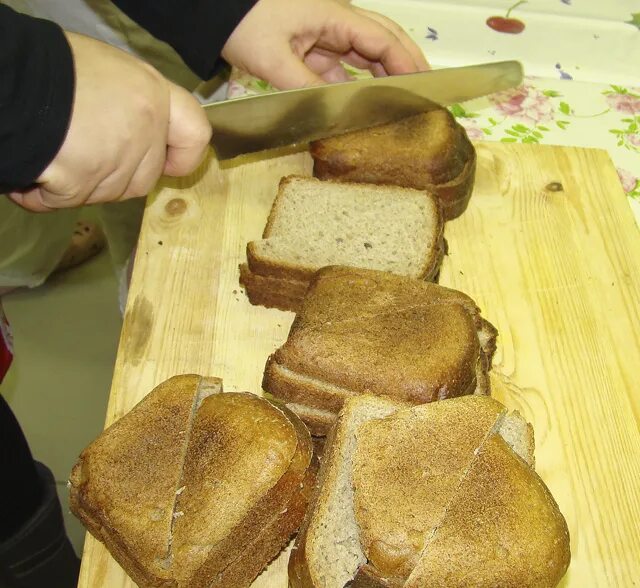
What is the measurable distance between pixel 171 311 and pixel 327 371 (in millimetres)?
612

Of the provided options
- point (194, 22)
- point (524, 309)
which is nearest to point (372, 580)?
point (524, 309)

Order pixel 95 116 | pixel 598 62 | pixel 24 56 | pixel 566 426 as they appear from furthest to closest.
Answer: pixel 598 62 < pixel 566 426 < pixel 95 116 < pixel 24 56

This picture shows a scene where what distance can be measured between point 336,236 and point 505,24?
5.74 ft

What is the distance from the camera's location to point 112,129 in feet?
5.67

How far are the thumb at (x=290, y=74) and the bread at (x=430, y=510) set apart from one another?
4.15ft

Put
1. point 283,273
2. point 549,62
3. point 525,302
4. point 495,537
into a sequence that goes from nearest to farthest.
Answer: point 495,537 < point 283,273 < point 525,302 < point 549,62

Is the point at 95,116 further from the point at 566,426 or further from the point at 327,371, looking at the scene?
the point at 566,426

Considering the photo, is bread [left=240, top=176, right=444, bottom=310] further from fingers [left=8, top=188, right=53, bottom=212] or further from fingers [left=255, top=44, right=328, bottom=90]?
fingers [left=8, top=188, right=53, bottom=212]

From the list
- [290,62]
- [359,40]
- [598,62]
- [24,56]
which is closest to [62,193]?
[24,56]

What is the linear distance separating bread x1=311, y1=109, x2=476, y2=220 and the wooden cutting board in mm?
151

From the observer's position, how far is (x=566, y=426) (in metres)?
2.09

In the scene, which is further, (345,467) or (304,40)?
(304,40)

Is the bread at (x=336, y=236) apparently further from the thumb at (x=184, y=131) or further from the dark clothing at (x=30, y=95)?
the dark clothing at (x=30, y=95)

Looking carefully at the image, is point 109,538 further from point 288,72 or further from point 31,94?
point 288,72
